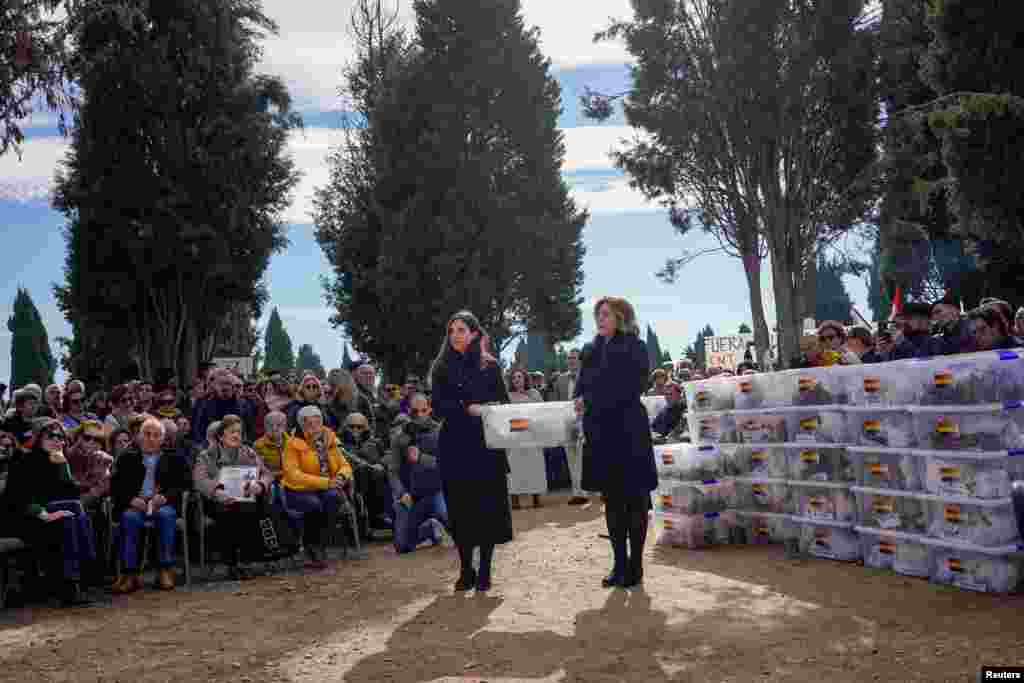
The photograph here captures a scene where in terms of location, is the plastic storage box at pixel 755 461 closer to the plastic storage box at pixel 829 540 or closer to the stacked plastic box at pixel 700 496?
the stacked plastic box at pixel 700 496

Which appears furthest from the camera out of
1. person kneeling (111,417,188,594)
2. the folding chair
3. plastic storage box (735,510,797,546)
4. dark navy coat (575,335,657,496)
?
the folding chair

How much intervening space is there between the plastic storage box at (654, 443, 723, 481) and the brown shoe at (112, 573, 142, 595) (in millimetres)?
5282

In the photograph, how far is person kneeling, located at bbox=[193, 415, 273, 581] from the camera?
10.4 meters

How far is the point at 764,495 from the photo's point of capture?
31.5 ft

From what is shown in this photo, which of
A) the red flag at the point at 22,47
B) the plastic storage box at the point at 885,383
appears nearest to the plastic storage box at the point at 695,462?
the plastic storage box at the point at 885,383

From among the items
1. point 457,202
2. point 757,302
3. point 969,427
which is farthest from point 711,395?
point 457,202

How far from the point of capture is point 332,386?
13.6m

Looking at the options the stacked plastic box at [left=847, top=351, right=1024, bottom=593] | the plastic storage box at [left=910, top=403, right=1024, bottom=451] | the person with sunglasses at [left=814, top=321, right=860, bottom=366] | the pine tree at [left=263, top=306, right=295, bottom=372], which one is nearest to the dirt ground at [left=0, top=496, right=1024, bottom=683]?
the stacked plastic box at [left=847, top=351, right=1024, bottom=593]

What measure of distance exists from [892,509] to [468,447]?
338cm

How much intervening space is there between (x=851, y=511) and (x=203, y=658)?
17.4 ft

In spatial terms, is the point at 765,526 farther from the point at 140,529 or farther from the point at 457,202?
the point at 457,202

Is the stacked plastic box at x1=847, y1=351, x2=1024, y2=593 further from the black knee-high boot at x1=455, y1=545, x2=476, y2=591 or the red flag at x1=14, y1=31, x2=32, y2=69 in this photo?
the red flag at x1=14, y1=31, x2=32, y2=69

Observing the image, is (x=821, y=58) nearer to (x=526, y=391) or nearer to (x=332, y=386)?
(x=526, y=391)

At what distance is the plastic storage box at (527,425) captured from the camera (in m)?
7.94
